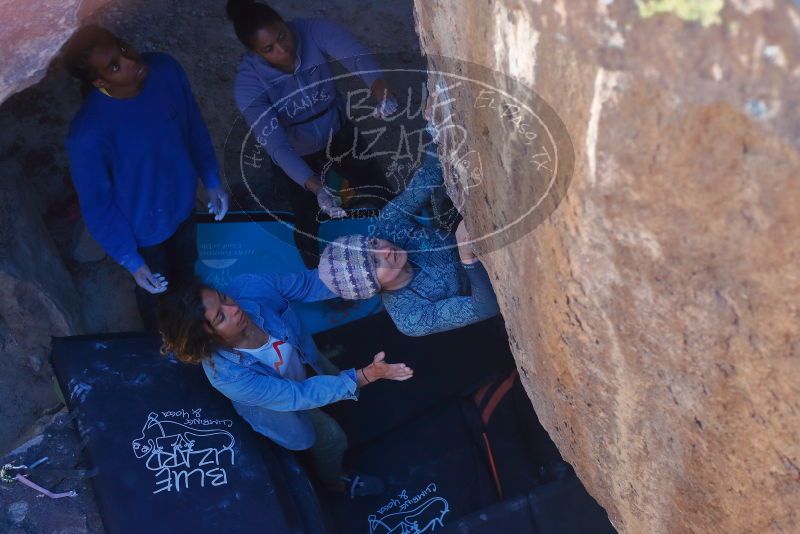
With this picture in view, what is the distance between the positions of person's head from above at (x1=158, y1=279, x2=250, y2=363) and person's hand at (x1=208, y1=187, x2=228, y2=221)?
93cm

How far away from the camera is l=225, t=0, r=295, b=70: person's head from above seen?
2553 millimetres

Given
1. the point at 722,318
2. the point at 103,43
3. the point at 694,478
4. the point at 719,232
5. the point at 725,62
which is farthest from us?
the point at 103,43

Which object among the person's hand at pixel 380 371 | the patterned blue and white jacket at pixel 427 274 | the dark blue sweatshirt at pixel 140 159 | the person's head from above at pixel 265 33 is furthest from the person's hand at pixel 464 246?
the dark blue sweatshirt at pixel 140 159

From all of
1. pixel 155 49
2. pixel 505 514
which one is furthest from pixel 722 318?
pixel 155 49

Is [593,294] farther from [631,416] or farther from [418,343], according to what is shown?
[418,343]

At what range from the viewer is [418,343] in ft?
10.7

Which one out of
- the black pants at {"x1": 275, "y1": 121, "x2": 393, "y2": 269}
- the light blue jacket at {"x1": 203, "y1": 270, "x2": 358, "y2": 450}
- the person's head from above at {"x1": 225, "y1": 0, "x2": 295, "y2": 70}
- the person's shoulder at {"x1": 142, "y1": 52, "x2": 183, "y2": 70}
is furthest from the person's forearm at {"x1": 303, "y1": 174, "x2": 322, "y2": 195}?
the person's shoulder at {"x1": 142, "y1": 52, "x2": 183, "y2": 70}

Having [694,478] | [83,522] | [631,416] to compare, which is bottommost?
[83,522]

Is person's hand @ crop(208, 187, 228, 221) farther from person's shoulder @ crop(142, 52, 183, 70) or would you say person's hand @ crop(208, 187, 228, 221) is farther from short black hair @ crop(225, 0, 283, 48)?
short black hair @ crop(225, 0, 283, 48)

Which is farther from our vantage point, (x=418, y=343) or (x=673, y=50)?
(x=418, y=343)

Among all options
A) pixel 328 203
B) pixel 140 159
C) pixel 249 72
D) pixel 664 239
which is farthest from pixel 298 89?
pixel 664 239

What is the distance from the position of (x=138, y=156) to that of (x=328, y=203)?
26.5 inches

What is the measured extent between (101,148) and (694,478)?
1985mm

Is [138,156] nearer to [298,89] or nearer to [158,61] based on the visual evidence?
[158,61]
